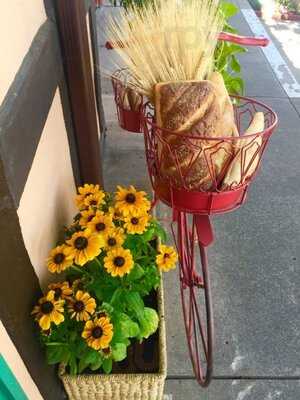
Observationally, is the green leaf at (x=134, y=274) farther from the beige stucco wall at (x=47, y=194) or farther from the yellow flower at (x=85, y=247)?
the beige stucco wall at (x=47, y=194)

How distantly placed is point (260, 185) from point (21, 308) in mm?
2116

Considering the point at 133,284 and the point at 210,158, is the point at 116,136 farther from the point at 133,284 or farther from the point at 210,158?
the point at 210,158

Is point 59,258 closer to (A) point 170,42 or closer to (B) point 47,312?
(B) point 47,312

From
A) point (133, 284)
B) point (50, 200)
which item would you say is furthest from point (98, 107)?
point (133, 284)

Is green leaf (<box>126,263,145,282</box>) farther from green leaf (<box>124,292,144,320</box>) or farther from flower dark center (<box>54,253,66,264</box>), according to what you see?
flower dark center (<box>54,253,66,264</box>)

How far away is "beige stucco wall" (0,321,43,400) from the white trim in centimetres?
348

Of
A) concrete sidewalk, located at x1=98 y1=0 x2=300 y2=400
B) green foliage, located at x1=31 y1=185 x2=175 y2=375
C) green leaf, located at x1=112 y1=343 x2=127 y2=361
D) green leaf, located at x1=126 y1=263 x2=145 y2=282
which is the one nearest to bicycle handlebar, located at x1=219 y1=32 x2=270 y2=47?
green foliage, located at x1=31 y1=185 x2=175 y2=375

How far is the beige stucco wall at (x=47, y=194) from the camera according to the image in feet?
3.90

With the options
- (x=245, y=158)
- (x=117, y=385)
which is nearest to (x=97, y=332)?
(x=117, y=385)

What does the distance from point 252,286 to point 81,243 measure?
3.96 ft

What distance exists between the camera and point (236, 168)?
104 cm

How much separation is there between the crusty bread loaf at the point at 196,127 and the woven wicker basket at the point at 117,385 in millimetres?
733

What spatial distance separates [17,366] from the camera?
3.53 feet

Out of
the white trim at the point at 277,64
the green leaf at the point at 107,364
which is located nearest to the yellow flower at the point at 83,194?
the green leaf at the point at 107,364
